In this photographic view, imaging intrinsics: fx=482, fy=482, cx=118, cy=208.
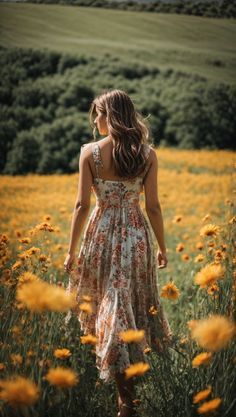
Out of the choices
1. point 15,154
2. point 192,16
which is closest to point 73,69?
point 15,154

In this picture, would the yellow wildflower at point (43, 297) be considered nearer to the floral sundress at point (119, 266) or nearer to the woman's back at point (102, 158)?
the floral sundress at point (119, 266)

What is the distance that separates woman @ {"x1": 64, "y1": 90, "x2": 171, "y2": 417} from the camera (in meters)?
2.36

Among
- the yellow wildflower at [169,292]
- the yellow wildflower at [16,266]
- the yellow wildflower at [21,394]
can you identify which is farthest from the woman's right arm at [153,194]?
the yellow wildflower at [21,394]

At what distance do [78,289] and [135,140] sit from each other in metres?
0.83

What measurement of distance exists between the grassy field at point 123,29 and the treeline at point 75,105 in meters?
0.45

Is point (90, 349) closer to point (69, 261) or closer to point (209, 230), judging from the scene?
point (69, 261)

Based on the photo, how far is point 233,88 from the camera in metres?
7.03

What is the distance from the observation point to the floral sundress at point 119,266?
2.39m

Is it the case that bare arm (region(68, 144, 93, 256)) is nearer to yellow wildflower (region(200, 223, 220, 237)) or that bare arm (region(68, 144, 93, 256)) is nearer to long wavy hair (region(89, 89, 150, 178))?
long wavy hair (region(89, 89, 150, 178))

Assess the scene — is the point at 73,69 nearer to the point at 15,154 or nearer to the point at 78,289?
the point at 15,154

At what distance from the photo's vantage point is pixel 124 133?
239cm

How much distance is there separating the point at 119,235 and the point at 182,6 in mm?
2978

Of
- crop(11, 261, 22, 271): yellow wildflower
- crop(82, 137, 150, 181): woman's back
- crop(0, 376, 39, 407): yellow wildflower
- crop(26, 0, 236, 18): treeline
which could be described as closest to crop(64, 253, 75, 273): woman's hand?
crop(11, 261, 22, 271): yellow wildflower

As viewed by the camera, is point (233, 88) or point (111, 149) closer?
point (111, 149)
